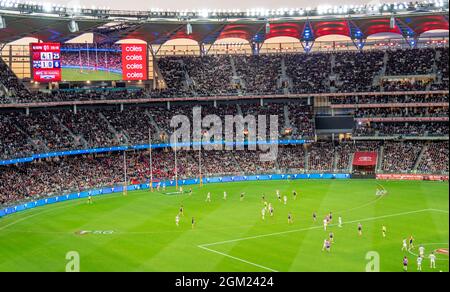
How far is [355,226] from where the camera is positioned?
50219 millimetres

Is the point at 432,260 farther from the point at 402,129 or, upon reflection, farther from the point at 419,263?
the point at 402,129

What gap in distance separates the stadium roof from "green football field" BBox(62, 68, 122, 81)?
544 centimetres

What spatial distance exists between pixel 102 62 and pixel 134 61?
16.2ft

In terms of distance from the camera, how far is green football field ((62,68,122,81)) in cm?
8375

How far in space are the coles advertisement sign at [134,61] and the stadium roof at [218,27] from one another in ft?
10.3

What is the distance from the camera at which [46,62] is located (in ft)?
260

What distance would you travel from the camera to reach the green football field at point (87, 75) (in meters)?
83.8

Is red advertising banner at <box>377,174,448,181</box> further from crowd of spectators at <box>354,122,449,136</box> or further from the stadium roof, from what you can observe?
the stadium roof

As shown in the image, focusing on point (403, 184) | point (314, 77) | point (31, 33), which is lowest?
point (403, 184)

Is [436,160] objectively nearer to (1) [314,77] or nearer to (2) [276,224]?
(1) [314,77]

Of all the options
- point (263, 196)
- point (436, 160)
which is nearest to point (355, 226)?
point (263, 196)

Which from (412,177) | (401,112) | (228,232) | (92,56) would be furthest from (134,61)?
(412,177)

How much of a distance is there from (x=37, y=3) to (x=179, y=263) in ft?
Result: 148

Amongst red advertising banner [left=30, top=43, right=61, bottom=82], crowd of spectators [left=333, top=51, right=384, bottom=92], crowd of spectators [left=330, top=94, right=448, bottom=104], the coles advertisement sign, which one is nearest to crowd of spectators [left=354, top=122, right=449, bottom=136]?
crowd of spectators [left=330, top=94, right=448, bottom=104]
